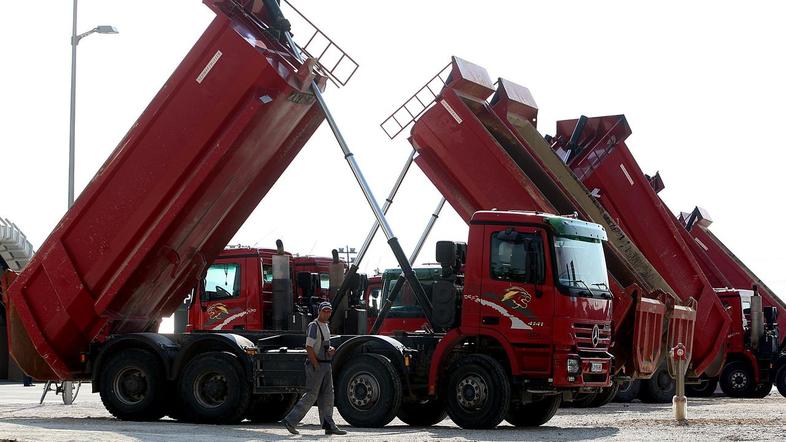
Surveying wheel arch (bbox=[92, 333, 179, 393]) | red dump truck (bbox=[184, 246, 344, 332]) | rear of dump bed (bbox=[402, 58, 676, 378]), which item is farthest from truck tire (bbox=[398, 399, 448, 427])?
red dump truck (bbox=[184, 246, 344, 332])

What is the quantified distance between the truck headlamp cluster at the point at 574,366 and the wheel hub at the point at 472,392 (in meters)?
1.04

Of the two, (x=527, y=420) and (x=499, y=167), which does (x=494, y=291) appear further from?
(x=499, y=167)

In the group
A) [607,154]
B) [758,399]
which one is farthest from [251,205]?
[758,399]

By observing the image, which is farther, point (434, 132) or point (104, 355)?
point (434, 132)

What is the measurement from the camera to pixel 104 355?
1798 centimetres

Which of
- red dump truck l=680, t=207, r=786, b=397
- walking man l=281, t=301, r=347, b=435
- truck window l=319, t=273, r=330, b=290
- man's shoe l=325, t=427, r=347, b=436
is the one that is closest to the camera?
man's shoe l=325, t=427, r=347, b=436

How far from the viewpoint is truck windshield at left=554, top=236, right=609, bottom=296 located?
53.3 ft

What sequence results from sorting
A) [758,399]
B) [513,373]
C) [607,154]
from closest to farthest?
[513,373]
[607,154]
[758,399]

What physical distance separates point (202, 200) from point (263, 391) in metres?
2.63

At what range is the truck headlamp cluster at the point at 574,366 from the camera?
1606 centimetres

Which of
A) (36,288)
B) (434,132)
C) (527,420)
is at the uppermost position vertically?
(434,132)

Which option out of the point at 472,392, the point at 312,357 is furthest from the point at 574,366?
the point at 312,357

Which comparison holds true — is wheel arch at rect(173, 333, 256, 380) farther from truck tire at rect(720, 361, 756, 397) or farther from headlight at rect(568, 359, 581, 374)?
truck tire at rect(720, 361, 756, 397)

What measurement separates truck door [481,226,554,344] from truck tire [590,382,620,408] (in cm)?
289
